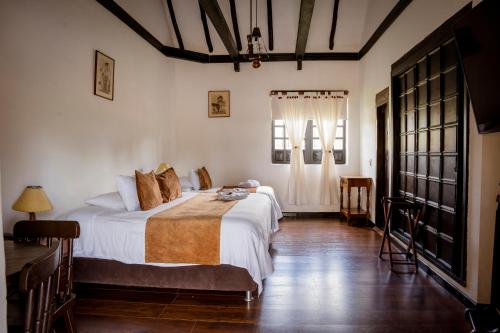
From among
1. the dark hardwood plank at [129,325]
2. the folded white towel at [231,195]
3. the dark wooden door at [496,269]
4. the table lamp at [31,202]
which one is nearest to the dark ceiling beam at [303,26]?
the folded white towel at [231,195]

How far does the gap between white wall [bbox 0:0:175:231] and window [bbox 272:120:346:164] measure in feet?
8.15

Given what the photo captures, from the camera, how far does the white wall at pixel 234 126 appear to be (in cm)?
571

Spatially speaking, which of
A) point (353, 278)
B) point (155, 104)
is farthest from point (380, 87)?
point (155, 104)

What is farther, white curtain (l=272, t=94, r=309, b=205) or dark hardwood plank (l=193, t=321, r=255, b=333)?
white curtain (l=272, t=94, r=309, b=205)

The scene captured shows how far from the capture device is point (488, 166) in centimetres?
220

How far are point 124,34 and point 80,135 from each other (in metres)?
1.74

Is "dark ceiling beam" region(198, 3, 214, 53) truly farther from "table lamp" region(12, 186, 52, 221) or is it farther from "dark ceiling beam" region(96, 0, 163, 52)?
"table lamp" region(12, 186, 52, 221)

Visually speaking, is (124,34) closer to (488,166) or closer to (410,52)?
(410,52)

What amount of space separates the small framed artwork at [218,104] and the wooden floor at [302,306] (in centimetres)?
339

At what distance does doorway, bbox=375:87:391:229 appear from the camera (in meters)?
4.47

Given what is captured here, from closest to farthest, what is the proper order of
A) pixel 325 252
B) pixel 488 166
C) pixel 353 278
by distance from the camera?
pixel 488 166
pixel 353 278
pixel 325 252

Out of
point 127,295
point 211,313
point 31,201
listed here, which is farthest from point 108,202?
point 211,313

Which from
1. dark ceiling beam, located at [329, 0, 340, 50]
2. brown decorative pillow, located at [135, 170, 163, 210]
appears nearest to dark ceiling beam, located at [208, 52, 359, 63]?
dark ceiling beam, located at [329, 0, 340, 50]

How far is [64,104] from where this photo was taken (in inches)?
118
